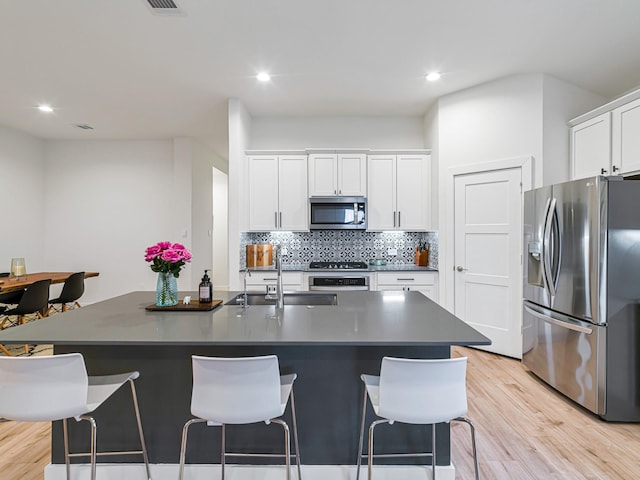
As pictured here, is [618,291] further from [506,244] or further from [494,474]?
[494,474]

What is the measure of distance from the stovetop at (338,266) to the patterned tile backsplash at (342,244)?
0.60ft

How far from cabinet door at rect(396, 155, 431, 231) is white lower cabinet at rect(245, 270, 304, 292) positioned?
1.44m

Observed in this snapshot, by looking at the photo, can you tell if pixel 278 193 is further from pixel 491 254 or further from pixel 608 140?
pixel 608 140

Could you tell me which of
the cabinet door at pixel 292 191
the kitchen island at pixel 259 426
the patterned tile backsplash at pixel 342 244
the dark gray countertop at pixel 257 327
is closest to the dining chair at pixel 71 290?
the patterned tile backsplash at pixel 342 244

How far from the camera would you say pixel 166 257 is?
2.11 metres

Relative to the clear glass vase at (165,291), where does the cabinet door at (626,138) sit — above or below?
above

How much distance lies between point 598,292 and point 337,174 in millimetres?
2894

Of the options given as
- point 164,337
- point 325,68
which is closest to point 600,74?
point 325,68

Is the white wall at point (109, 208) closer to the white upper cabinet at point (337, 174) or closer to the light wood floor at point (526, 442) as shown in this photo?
the white upper cabinet at point (337, 174)

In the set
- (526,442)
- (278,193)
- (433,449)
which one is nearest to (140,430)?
(433,449)

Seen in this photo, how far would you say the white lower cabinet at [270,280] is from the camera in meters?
4.26

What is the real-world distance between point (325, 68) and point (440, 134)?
5.31 feet

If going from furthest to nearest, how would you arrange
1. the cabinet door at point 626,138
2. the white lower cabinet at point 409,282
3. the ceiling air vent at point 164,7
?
the white lower cabinet at point 409,282 → the cabinet door at point 626,138 → the ceiling air vent at point 164,7

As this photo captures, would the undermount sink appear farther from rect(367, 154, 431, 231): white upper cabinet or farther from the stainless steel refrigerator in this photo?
rect(367, 154, 431, 231): white upper cabinet
